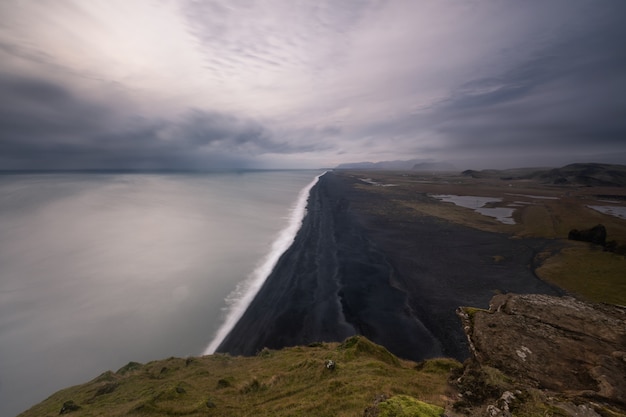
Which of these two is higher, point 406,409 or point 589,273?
point 406,409

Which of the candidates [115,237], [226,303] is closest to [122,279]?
[226,303]

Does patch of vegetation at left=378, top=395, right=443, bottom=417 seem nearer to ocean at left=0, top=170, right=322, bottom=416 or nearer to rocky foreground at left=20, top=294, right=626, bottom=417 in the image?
rocky foreground at left=20, top=294, right=626, bottom=417

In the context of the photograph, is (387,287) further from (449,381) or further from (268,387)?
(449,381)

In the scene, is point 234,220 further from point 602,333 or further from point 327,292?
point 602,333

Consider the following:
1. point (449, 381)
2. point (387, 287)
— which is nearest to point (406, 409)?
point (449, 381)

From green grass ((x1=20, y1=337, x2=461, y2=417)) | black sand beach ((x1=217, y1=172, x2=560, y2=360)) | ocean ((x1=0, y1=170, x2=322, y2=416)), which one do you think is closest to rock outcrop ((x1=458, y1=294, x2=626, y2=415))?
green grass ((x1=20, y1=337, x2=461, y2=417))
